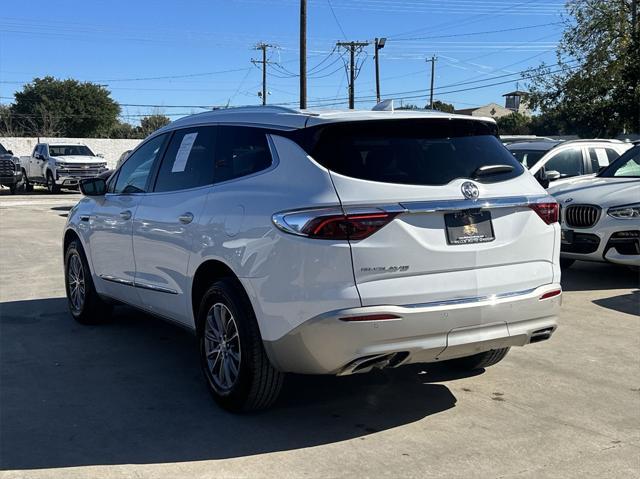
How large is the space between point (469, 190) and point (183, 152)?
88.4 inches

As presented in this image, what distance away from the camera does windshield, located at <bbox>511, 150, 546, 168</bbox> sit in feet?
36.7

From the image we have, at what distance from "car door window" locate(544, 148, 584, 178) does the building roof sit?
284 inches

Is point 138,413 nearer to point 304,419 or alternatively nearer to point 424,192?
point 304,419

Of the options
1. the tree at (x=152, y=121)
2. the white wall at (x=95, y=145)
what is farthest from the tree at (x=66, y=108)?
the white wall at (x=95, y=145)

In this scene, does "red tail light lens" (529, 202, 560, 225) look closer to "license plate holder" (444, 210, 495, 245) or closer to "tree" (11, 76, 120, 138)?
"license plate holder" (444, 210, 495, 245)

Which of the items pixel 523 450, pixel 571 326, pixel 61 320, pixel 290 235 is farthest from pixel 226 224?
pixel 571 326

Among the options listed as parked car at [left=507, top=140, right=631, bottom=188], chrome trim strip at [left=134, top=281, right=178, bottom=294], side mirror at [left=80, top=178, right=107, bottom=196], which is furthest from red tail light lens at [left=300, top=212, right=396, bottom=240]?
parked car at [left=507, top=140, right=631, bottom=188]

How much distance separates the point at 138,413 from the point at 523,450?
91.8 inches

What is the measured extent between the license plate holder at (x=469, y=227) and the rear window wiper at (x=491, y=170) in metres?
0.26

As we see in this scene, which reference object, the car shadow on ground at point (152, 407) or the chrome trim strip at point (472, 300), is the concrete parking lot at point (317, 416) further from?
the chrome trim strip at point (472, 300)

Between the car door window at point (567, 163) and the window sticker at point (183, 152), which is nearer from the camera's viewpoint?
the window sticker at point (183, 152)

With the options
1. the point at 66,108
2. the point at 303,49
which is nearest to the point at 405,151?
the point at 303,49

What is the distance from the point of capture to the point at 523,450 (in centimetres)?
386

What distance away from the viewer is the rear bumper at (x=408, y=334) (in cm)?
364
